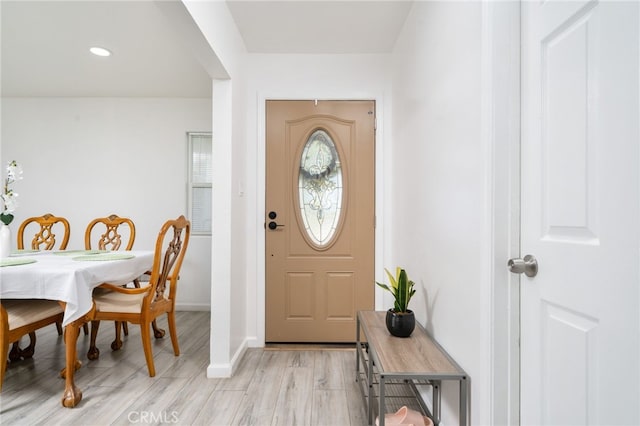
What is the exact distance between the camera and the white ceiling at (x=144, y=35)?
2.18 metres

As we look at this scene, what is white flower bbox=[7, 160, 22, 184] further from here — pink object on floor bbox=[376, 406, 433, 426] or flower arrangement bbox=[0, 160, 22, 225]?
pink object on floor bbox=[376, 406, 433, 426]

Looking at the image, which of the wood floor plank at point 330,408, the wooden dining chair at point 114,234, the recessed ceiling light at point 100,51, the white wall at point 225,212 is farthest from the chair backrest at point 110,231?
the wood floor plank at point 330,408

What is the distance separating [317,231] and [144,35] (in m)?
2.13

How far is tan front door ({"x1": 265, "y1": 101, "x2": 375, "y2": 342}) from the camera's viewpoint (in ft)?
9.01

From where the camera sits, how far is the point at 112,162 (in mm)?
3875

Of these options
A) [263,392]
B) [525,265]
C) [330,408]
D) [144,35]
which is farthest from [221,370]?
[144,35]

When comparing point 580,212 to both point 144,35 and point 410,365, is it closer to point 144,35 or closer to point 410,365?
point 410,365

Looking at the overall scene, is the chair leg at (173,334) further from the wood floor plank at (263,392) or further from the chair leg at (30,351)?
the chair leg at (30,351)

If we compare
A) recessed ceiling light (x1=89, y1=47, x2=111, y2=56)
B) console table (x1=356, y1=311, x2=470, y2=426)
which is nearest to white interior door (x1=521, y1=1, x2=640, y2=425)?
console table (x1=356, y1=311, x2=470, y2=426)

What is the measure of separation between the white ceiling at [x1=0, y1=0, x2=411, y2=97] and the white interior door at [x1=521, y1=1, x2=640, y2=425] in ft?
5.02

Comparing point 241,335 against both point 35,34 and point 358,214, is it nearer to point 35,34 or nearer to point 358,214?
point 358,214

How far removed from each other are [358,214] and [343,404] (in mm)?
1463

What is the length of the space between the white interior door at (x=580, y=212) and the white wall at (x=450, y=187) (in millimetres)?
146

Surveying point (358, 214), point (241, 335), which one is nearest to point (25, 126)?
point (241, 335)
